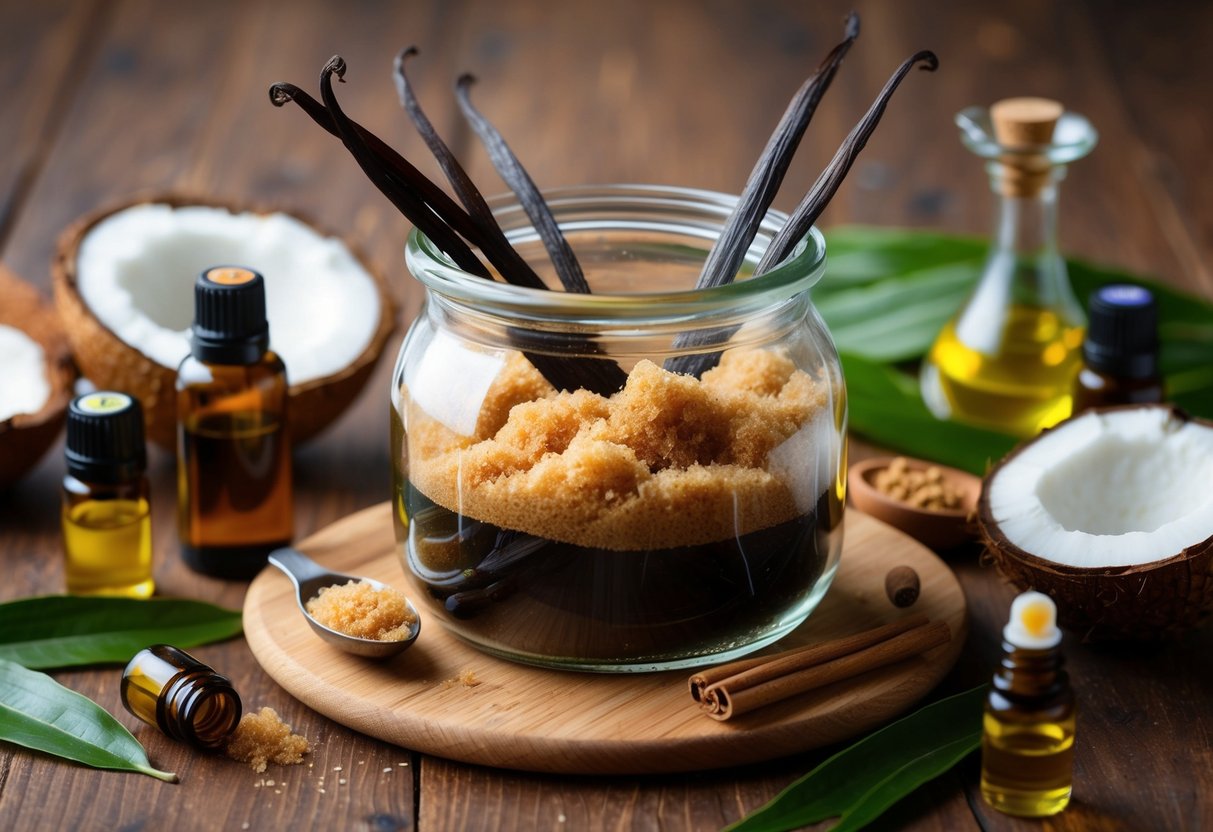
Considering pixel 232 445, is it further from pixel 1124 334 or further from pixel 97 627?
pixel 1124 334

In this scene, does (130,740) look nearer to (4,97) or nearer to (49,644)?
(49,644)

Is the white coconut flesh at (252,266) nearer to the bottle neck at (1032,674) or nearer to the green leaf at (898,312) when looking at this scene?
the green leaf at (898,312)

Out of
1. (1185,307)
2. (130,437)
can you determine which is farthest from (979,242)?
(130,437)

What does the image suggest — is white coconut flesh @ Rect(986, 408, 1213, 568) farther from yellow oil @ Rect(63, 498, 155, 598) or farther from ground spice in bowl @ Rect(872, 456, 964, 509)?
yellow oil @ Rect(63, 498, 155, 598)

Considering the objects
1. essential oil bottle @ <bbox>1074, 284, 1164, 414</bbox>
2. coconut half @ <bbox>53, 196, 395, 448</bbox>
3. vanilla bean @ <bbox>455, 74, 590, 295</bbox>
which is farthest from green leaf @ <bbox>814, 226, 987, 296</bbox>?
vanilla bean @ <bbox>455, 74, 590, 295</bbox>

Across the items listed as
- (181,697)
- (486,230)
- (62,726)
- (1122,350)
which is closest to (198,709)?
(181,697)

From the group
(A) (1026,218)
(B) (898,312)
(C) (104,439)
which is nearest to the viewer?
(C) (104,439)
